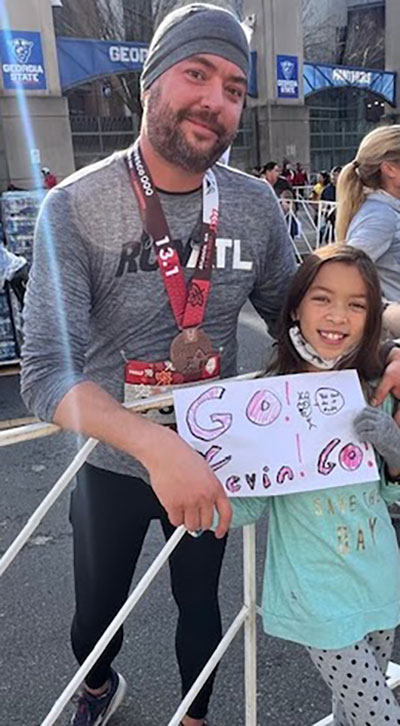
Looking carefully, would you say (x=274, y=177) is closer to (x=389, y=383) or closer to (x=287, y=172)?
(x=287, y=172)

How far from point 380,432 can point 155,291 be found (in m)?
0.63

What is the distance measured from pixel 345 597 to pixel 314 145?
27.8m

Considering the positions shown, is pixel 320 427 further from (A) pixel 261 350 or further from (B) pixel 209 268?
(A) pixel 261 350

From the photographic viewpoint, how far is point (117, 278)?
1597 mm

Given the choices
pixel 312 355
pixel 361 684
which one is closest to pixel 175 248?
pixel 312 355

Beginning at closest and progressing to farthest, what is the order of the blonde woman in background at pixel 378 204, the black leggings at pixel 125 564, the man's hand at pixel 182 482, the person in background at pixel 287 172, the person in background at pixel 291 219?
the man's hand at pixel 182 482
the black leggings at pixel 125 564
the blonde woman in background at pixel 378 204
the person in background at pixel 291 219
the person in background at pixel 287 172

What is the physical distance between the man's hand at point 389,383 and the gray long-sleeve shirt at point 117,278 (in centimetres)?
40

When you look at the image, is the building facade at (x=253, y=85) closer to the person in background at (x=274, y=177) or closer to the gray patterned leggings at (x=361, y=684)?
the person in background at (x=274, y=177)

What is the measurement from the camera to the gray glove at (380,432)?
1.52 meters

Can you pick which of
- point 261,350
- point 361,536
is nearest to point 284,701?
point 361,536

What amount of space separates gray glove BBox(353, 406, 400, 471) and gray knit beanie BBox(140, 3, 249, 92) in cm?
88

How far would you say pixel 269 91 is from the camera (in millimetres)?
22797

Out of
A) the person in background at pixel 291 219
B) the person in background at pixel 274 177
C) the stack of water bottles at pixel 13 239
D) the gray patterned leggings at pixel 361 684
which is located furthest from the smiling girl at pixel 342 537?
the person in background at pixel 274 177

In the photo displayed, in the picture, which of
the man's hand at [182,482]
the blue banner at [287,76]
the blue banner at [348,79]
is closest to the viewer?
the man's hand at [182,482]
